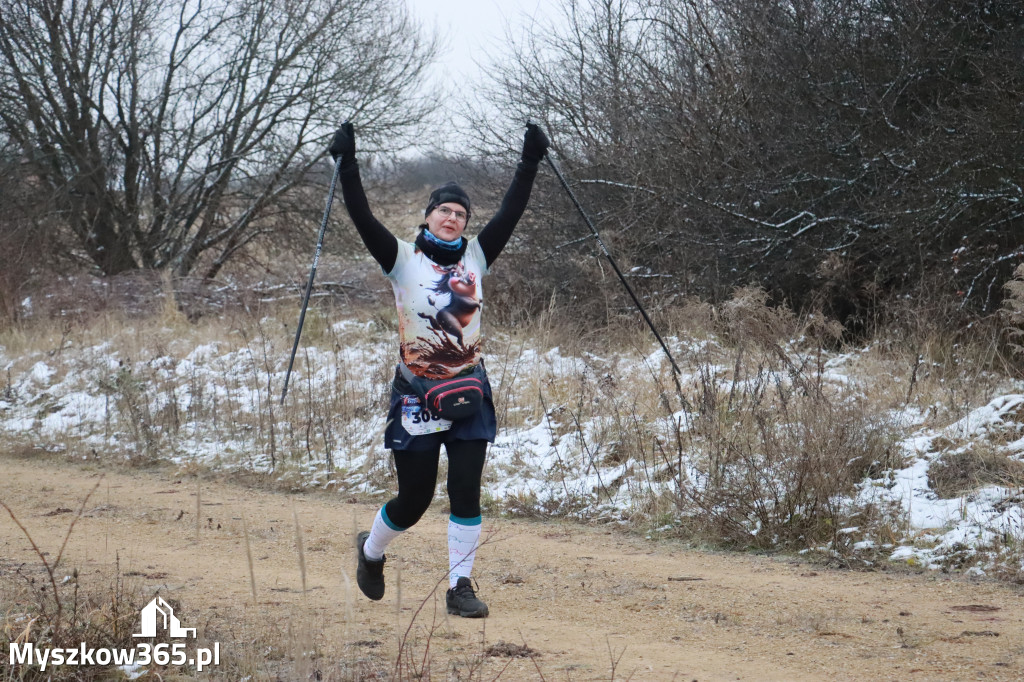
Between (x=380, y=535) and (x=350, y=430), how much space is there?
15.7ft

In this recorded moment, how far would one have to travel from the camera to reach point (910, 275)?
10.5m

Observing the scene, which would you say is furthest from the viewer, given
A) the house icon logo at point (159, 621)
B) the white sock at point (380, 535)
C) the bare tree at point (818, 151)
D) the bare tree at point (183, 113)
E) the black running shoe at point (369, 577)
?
the bare tree at point (183, 113)

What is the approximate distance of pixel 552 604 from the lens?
16.2ft

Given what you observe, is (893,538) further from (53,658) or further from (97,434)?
(97,434)

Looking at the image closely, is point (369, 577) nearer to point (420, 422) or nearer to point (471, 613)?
point (471, 613)

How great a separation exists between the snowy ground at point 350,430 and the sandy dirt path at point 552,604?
523 mm

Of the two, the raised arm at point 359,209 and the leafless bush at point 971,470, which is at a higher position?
the raised arm at point 359,209

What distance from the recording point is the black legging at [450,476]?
4.38m

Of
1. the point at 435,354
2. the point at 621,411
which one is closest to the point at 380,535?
the point at 435,354

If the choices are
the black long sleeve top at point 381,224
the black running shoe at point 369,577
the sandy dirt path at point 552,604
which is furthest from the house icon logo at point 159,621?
the black long sleeve top at point 381,224

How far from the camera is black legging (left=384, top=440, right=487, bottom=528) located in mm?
4383

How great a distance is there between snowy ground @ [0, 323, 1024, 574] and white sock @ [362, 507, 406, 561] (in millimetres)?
348

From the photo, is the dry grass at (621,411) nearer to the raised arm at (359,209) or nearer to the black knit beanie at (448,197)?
the raised arm at (359,209)

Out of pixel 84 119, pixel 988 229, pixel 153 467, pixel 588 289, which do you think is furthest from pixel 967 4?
pixel 84 119
